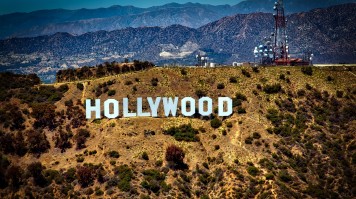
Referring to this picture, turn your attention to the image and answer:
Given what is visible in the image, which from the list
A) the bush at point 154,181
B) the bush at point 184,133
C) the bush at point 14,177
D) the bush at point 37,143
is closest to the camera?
the bush at point 154,181

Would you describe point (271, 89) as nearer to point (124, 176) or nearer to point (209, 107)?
point (209, 107)

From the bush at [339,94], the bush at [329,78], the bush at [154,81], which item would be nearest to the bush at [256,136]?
the bush at [339,94]

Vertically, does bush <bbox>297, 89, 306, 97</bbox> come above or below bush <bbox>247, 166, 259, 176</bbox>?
above

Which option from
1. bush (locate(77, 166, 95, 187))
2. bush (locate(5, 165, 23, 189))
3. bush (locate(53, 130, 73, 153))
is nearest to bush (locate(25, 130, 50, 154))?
bush (locate(53, 130, 73, 153))

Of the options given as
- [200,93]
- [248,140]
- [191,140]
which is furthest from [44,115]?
[248,140]

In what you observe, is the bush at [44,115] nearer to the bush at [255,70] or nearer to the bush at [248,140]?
the bush at [248,140]

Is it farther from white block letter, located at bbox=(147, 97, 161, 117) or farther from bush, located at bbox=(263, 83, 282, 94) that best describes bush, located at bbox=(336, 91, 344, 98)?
white block letter, located at bbox=(147, 97, 161, 117)

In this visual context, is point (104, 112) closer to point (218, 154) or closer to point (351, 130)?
point (218, 154)

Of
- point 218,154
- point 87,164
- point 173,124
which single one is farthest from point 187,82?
point 87,164
